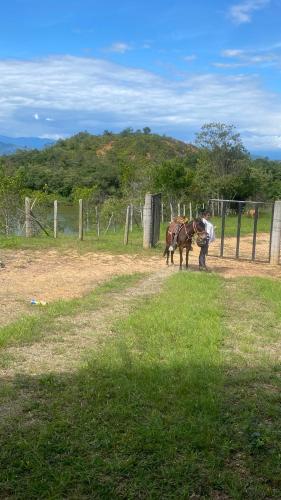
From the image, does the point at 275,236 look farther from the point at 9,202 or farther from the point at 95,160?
the point at 95,160

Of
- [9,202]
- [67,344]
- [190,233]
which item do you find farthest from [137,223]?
[67,344]

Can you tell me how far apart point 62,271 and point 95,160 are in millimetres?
63483

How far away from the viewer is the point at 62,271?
1276 cm

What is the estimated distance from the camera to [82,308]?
28.7ft

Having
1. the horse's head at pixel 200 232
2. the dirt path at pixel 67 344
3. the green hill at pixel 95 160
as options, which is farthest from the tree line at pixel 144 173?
the dirt path at pixel 67 344

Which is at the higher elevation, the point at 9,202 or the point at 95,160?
the point at 95,160

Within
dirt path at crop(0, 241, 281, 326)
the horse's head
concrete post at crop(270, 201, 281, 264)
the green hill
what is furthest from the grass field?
the green hill

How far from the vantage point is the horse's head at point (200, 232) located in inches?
517

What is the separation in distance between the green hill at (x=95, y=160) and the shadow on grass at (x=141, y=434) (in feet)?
110

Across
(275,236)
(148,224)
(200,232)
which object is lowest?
(275,236)

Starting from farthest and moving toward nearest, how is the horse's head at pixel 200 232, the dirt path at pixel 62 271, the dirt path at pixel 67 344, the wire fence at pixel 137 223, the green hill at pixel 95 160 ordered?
the green hill at pixel 95 160
the wire fence at pixel 137 223
the horse's head at pixel 200 232
the dirt path at pixel 62 271
the dirt path at pixel 67 344

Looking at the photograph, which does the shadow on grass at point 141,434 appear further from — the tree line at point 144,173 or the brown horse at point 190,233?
the tree line at point 144,173

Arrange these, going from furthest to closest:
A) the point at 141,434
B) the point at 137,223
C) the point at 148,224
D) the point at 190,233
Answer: the point at 137,223
the point at 148,224
the point at 190,233
the point at 141,434

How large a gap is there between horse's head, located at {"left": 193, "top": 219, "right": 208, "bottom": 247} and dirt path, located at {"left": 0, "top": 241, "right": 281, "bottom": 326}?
3.63 ft
